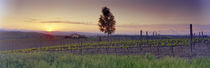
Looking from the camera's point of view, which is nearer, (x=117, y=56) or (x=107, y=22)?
(x=117, y=56)

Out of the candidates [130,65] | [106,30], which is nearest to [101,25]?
[106,30]

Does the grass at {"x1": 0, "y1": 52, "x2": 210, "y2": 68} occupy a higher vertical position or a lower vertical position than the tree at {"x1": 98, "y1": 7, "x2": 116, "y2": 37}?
lower

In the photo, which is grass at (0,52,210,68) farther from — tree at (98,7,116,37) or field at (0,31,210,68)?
tree at (98,7,116,37)

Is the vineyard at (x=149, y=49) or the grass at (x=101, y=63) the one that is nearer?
the grass at (x=101, y=63)

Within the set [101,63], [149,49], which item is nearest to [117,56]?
[101,63]

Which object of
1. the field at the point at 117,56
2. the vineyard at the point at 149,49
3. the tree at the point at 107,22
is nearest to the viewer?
the field at the point at 117,56

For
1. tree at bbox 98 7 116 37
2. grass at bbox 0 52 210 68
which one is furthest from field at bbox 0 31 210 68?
tree at bbox 98 7 116 37

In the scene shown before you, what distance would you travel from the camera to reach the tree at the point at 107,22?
2617 centimetres

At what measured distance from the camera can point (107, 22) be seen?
26281 millimetres

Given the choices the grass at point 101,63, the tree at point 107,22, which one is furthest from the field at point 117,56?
the tree at point 107,22

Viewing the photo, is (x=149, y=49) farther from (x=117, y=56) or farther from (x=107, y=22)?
(x=107, y=22)

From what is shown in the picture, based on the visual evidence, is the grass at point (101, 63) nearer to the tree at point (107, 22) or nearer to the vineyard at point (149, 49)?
the vineyard at point (149, 49)

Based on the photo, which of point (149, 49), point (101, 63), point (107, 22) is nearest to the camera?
point (101, 63)

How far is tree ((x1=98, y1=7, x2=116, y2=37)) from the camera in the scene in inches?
1030
